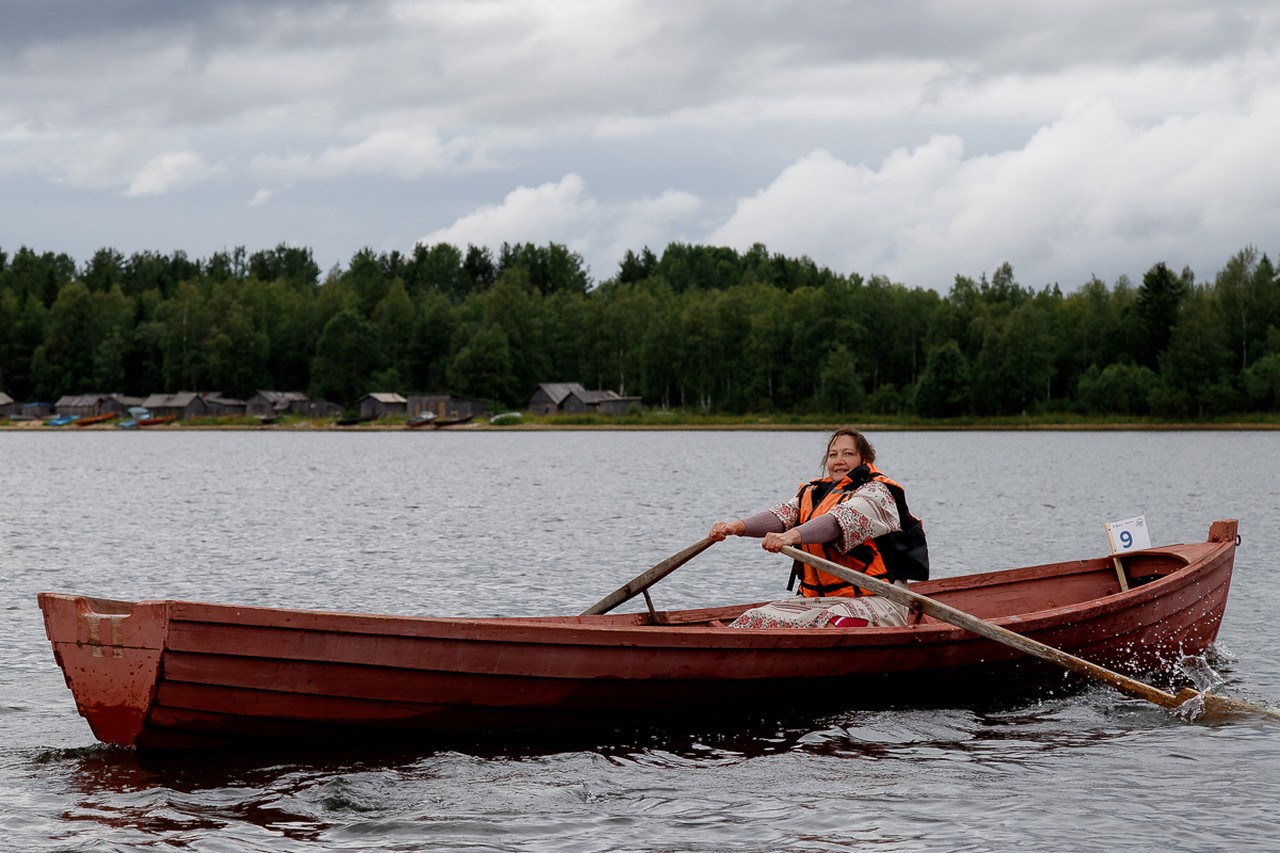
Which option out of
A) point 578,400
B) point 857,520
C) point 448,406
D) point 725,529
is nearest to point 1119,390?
point 578,400

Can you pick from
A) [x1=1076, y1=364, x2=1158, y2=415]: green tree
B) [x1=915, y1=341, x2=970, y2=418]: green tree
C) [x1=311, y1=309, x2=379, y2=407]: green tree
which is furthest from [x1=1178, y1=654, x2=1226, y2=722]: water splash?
[x1=311, y1=309, x2=379, y2=407]: green tree

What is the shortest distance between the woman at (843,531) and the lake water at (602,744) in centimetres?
84

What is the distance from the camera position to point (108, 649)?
314 inches

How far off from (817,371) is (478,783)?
3749 inches

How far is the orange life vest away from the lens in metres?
10.1

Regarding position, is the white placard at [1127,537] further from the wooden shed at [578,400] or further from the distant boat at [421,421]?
the distant boat at [421,421]

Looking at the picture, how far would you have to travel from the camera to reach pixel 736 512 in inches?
1330

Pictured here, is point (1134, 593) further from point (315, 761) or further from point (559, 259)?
point (559, 259)

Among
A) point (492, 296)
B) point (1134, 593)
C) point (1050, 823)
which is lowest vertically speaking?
point (1050, 823)

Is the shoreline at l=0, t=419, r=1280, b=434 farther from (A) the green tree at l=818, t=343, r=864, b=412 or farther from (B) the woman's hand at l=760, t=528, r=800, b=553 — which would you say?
(B) the woman's hand at l=760, t=528, r=800, b=553

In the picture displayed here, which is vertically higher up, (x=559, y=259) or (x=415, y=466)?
(x=559, y=259)

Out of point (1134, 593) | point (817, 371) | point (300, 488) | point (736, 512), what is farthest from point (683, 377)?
point (1134, 593)

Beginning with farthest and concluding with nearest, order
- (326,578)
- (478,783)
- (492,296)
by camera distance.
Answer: (492,296) < (326,578) < (478,783)

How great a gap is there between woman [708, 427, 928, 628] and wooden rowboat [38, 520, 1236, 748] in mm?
456
